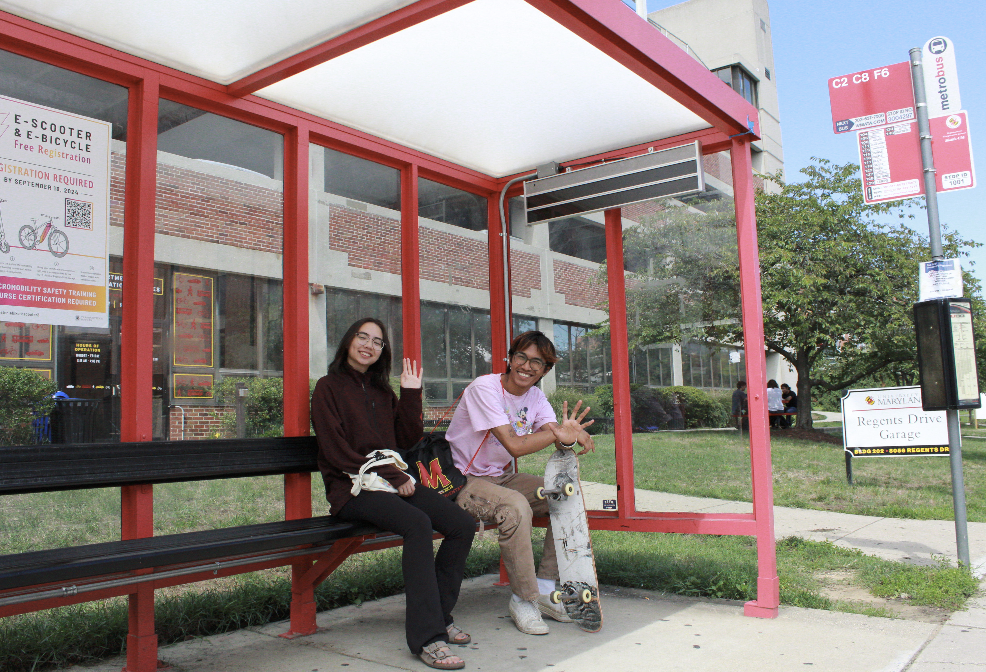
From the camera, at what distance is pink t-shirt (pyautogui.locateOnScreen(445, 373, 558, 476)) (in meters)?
4.14

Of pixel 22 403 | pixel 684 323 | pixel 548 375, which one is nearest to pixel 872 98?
pixel 684 323

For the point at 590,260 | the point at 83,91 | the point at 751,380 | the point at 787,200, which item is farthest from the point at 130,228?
the point at 787,200

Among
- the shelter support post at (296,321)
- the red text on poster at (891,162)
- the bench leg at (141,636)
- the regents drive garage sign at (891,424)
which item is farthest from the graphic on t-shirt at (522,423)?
the regents drive garage sign at (891,424)

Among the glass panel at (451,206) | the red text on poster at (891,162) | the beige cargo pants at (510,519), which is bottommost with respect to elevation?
the beige cargo pants at (510,519)

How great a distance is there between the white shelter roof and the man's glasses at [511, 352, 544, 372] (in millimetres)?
1385

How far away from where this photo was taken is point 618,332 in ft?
17.0

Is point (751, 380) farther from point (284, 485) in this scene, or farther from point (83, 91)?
point (83, 91)

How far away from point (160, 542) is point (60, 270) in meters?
1.27

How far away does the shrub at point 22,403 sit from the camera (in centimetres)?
316

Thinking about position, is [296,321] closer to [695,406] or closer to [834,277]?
[695,406]

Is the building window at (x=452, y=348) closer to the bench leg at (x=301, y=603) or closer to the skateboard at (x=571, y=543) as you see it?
the skateboard at (x=571, y=543)

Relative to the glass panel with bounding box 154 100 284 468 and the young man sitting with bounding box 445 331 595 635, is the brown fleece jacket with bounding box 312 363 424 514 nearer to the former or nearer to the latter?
the young man sitting with bounding box 445 331 595 635

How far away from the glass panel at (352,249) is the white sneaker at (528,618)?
4.82 ft

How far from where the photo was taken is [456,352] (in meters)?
5.18
